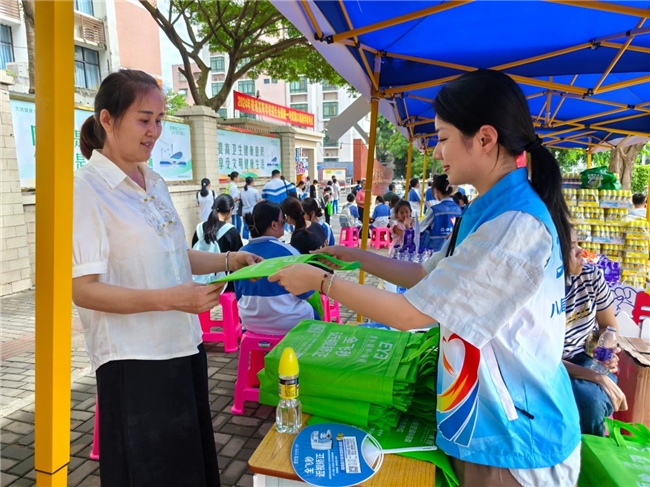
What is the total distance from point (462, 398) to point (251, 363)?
89.7 inches

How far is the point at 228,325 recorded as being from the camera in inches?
169

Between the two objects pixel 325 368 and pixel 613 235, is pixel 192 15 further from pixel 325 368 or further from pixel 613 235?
pixel 325 368

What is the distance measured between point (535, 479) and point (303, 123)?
22713mm

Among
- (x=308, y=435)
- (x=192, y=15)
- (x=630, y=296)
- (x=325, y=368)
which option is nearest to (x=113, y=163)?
(x=325, y=368)

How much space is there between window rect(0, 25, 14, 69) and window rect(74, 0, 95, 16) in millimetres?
2717

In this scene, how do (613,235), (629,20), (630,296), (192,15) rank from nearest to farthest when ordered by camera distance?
(629,20), (630,296), (613,235), (192,15)

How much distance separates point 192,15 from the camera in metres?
13.4

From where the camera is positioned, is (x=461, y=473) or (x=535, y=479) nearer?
(x=535, y=479)

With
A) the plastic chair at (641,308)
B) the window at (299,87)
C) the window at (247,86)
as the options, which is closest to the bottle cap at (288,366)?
the plastic chair at (641,308)

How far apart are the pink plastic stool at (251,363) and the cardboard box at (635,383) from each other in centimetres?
210

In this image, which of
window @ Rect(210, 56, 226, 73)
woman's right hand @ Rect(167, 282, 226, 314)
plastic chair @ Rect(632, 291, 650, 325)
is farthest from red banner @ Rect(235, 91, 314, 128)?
window @ Rect(210, 56, 226, 73)

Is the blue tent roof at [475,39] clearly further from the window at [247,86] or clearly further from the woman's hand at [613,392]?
the window at [247,86]

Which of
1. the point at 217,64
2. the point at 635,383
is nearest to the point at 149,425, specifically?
the point at 635,383

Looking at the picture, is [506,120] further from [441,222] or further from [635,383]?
[441,222]
